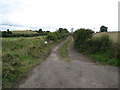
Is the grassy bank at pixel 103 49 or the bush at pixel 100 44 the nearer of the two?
the grassy bank at pixel 103 49

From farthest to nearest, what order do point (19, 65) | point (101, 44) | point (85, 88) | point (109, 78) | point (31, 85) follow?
point (101, 44), point (19, 65), point (109, 78), point (31, 85), point (85, 88)

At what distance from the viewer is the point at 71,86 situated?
4.59 metres

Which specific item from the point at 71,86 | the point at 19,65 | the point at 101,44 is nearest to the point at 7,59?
the point at 19,65

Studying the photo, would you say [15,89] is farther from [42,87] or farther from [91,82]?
[91,82]

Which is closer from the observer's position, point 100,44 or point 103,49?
point 103,49

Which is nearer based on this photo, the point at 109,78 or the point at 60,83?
the point at 60,83

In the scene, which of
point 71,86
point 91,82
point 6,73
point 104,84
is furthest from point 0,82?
point 104,84

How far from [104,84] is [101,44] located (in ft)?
21.8

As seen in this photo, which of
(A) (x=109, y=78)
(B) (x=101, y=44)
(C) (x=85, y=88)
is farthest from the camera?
(B) (x=101, y=44)

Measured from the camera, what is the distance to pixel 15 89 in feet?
14.4

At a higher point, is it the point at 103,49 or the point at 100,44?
the point at 100,44

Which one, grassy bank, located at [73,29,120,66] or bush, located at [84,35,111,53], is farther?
bush, located at [84,35,111,53]

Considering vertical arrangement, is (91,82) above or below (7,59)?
below

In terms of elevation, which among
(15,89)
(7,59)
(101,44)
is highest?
(101,44)
